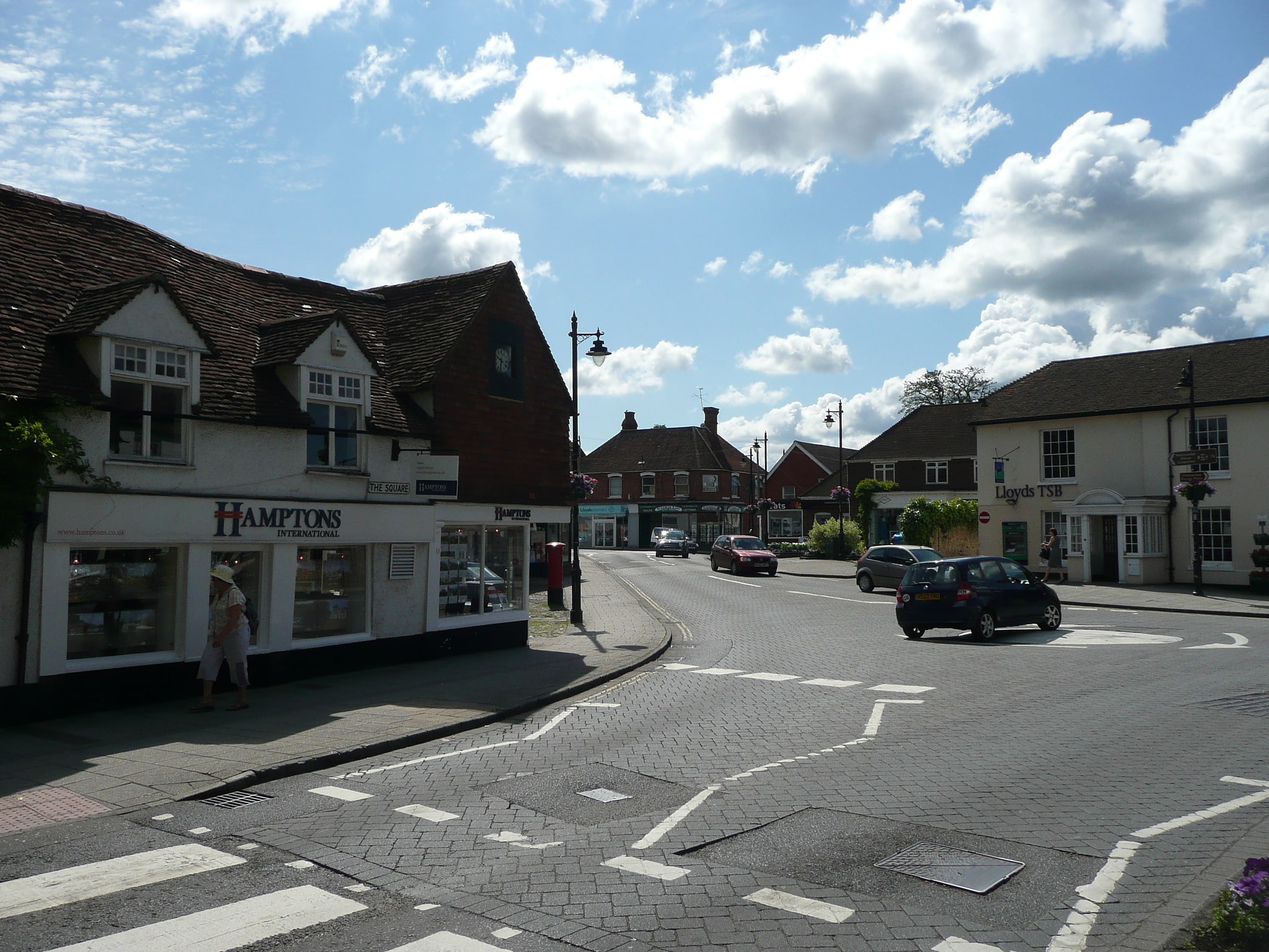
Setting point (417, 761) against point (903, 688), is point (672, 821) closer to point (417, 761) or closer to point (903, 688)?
point (417, 761)

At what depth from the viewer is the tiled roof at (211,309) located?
498 inches

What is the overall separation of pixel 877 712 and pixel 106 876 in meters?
8.29

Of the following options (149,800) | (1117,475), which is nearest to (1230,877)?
(149,800)

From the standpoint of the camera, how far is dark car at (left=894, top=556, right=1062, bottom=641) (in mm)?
19625

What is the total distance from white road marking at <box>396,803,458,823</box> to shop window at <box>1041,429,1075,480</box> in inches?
1403

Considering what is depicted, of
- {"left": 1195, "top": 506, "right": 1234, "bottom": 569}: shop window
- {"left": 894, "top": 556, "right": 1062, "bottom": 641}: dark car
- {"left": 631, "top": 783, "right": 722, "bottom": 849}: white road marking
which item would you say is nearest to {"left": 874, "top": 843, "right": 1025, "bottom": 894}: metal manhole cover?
{"left": 631, "top": 783, "right": 722, "bottom": 849}: white road marking

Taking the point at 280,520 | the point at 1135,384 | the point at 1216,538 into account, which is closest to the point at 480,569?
the point at 280,520

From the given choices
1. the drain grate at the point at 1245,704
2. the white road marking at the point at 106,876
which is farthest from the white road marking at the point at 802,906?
the drain grate at the point at 1245,704

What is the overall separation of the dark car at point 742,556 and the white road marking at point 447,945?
1549 inches

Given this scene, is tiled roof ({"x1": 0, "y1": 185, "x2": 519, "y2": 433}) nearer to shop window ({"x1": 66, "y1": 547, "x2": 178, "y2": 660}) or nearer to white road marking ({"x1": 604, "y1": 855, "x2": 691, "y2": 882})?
shop window ({"x1": 66, "y1": 547, "x2": 178, "y2": 660})

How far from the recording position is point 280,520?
1477cm

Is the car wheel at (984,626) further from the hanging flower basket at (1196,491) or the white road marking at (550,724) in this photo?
the hanging flower basket at (1196,491)

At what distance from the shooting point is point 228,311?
1619cm

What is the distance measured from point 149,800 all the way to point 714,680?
8.71 meters
